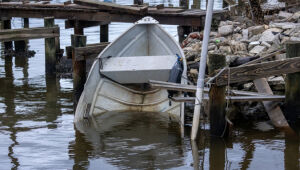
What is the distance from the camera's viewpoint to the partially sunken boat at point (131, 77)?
1166cm

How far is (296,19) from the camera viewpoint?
14883 mm

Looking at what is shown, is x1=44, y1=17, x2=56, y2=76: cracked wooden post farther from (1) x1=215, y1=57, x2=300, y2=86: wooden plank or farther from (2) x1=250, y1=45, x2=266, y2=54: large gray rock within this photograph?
(1) x1=215, y1=57, x2=300, y2=86: wooden plank

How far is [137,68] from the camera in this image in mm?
11750

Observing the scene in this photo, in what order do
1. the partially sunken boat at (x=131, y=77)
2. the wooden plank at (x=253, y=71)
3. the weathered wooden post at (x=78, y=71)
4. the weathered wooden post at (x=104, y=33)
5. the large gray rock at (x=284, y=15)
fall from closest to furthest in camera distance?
the wooden plank at (x=253, y=71) < the partially sunken boat at (x=131, y=77) < the weathered wooden post at (x=78, y=71) < the large gray rock at (x=284, y=15) < the weathered wooden post at (x=104, y=33)

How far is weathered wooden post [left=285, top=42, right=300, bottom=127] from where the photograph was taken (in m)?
9.91

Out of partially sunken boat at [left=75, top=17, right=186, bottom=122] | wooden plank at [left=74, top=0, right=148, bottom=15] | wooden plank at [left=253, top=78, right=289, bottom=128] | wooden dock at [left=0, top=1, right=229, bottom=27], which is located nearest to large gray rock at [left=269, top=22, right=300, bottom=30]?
wooden dock at [left=0, top=1, right=229, bottom=27]

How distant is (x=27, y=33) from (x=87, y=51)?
12.7 feet

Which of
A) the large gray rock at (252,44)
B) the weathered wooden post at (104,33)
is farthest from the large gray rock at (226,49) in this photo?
the weathered wooden post at (104,33)

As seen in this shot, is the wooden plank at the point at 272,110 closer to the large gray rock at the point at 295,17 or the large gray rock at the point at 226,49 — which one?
the large gray rock at the point at 226,49

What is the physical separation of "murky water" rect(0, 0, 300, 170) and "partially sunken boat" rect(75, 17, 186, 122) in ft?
0.95

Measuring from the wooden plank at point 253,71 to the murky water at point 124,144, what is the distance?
1.32 m

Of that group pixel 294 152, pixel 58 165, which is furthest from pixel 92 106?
pixel 294 152

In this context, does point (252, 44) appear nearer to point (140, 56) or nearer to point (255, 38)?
point (255, 38)

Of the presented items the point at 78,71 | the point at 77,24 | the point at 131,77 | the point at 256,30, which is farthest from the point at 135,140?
the point at 77,24
